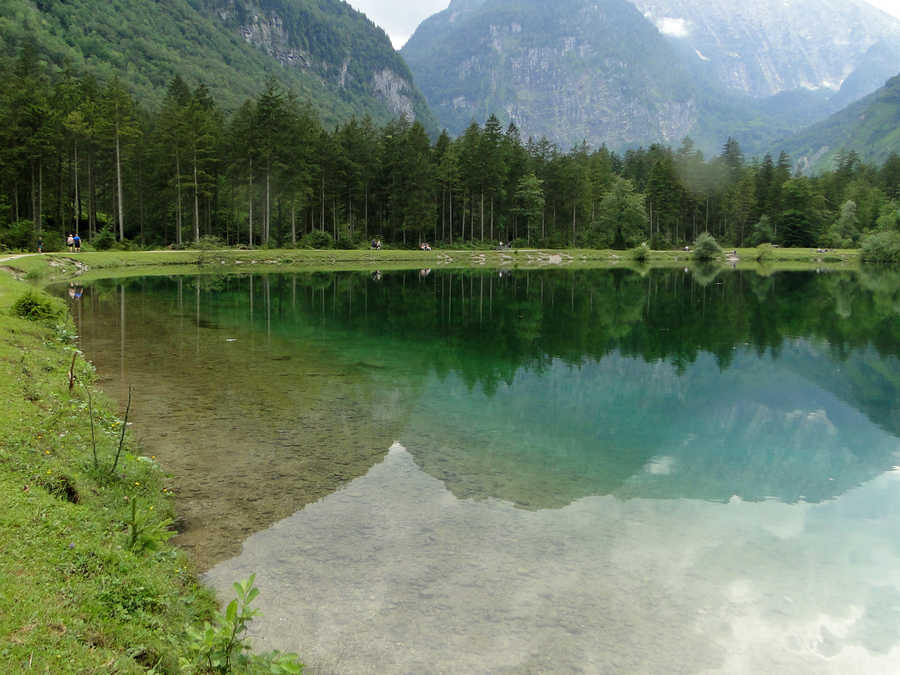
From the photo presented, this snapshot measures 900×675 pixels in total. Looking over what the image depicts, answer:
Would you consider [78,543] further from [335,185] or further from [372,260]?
[335,185]

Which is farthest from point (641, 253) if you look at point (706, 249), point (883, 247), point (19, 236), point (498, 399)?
point (498, 399)

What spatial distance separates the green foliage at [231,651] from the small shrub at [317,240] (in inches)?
3069

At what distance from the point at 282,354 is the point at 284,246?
6023cm

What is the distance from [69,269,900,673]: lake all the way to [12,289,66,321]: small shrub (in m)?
2.09

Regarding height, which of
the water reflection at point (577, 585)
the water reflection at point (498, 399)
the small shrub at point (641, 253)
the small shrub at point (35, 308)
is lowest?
the water reflection at point (577, 585)

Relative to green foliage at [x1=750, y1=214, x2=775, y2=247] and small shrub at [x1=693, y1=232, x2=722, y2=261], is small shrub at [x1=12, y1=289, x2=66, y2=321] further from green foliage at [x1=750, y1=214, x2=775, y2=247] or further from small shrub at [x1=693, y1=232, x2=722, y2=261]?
green foliage at [x1=750, y1=214, x2=775, y2=247]

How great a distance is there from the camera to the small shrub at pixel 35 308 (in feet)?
67.9

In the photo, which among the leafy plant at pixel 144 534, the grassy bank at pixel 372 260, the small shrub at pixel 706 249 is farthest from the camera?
the small shrub at pixel 706 249

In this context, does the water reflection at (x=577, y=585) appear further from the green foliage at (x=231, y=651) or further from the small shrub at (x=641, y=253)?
the small shrub at (x=641, y=253)

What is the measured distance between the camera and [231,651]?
5434mm

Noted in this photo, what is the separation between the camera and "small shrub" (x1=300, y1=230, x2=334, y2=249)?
264ft

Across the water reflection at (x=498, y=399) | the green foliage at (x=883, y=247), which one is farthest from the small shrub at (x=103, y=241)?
the green foliage at (x=883, y=247)

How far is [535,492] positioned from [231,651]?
268 inches

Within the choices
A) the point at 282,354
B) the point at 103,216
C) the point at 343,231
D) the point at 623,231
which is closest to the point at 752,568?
the point at 282,354
